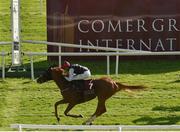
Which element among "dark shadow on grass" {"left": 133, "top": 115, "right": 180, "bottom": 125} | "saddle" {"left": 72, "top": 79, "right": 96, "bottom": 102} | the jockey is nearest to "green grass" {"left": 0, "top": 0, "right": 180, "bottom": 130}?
"dark shadow on grass" {"left": 133, "top": 115, "right": 180, "bottom": 125}

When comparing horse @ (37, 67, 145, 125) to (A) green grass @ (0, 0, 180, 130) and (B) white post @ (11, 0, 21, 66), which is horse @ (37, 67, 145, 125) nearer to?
(A) green grass @ (0, 0, 180, 130)

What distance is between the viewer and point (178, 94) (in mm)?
14906

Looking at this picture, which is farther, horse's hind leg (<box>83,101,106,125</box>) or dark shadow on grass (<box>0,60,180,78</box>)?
dark shadow on grass (<box>0,60,180,78</box>)

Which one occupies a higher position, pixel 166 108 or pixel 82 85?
pixel 82 85

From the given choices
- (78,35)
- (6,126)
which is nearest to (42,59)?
(78,35)

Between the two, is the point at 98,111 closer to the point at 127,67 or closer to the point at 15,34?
the point at 15,34

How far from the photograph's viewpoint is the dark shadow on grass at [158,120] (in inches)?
505

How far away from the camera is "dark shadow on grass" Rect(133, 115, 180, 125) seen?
12836 millimetres

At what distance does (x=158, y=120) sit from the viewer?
13.0 meters

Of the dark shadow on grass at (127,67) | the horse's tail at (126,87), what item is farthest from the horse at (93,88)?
the dark shadow on grass at (127,67)

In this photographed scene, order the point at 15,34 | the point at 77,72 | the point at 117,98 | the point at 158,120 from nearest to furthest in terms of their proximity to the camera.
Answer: the point at 77,72 → the point at 158,120 → the point at 117,98 → the point at 15,34

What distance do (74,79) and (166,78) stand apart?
4.52 m

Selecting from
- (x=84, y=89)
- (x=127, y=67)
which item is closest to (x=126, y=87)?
(x=84, y=89)

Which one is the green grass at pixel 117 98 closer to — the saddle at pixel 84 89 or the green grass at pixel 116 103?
the green grass at pixel 116 103
